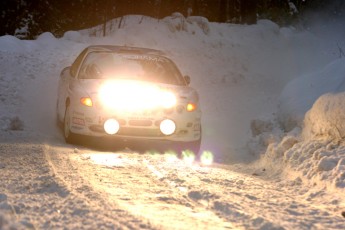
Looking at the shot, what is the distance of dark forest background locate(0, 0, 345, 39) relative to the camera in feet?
71.8

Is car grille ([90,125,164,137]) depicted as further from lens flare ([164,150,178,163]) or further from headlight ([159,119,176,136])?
lens flare ([164,150,178,163])

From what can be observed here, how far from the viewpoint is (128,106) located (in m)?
7.78

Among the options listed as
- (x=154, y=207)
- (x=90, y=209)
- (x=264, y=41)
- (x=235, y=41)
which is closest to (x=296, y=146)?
(x=154, y=207)

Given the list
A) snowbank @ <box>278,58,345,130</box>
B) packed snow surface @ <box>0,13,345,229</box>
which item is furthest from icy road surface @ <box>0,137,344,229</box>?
snowbank @ <box>278,58,345,130</box>

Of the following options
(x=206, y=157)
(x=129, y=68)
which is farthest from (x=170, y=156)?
(x=129, y=68)

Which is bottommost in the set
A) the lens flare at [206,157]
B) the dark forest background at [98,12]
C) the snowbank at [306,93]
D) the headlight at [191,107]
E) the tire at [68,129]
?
the lens flare at [206,157]

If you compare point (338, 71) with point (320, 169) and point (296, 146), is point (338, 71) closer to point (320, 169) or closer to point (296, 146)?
point (296, 146)

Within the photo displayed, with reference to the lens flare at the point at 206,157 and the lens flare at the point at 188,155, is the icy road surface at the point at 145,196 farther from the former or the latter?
the lens flare at the point at 206,157

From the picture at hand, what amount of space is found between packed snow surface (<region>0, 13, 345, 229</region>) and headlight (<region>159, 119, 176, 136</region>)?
1.61ft

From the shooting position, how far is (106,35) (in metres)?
17.9

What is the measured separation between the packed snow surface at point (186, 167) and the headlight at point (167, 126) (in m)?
0.49

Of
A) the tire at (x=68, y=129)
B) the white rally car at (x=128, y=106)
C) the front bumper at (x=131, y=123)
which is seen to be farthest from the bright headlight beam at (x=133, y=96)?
the tire at (x=68, y=129)

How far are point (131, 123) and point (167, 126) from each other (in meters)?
0.53

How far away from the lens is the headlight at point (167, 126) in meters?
7.88
